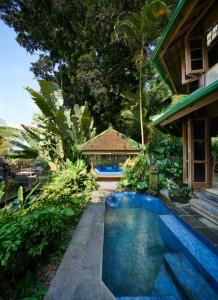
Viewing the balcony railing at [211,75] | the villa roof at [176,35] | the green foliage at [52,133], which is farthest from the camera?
the green foliage at [52,133]

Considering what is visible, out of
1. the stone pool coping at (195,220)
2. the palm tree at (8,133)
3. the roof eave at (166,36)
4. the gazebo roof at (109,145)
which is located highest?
the roof eave at (166,36)

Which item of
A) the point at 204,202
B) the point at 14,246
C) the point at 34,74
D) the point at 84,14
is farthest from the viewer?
the point at 34,74

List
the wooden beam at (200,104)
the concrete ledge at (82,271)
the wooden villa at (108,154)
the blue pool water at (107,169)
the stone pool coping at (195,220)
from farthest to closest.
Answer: the blue pool water at (107,169)
the wooden villa at (108,154)
the wooden beam at (200,104)
the stone pool coping at (195,220)
the concrete ledge at (82,271)

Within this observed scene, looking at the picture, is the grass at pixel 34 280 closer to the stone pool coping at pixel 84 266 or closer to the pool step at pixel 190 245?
the stone pool coping at pixel 84 266

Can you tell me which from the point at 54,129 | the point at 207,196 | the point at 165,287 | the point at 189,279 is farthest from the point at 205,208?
the point at 54,129

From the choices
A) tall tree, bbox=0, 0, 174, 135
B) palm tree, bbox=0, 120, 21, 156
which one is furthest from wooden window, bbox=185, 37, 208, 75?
tall tree, bbox=0, 0, 174, 135

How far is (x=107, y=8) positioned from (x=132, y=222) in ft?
50.6

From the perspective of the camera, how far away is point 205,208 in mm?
6109

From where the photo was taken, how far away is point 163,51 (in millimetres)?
8445

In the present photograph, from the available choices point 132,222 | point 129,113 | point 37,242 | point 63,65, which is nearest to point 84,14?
point 63,65

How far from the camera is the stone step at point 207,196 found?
616 centimetres

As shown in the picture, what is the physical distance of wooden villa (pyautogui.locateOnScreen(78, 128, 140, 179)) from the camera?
36.1ft

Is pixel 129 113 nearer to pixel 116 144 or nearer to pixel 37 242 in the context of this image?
pixel 116 144

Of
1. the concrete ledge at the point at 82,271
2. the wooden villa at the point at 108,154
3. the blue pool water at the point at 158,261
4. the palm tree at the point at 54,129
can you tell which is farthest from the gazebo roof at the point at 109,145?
the concrete ledge at the point at 82,271
